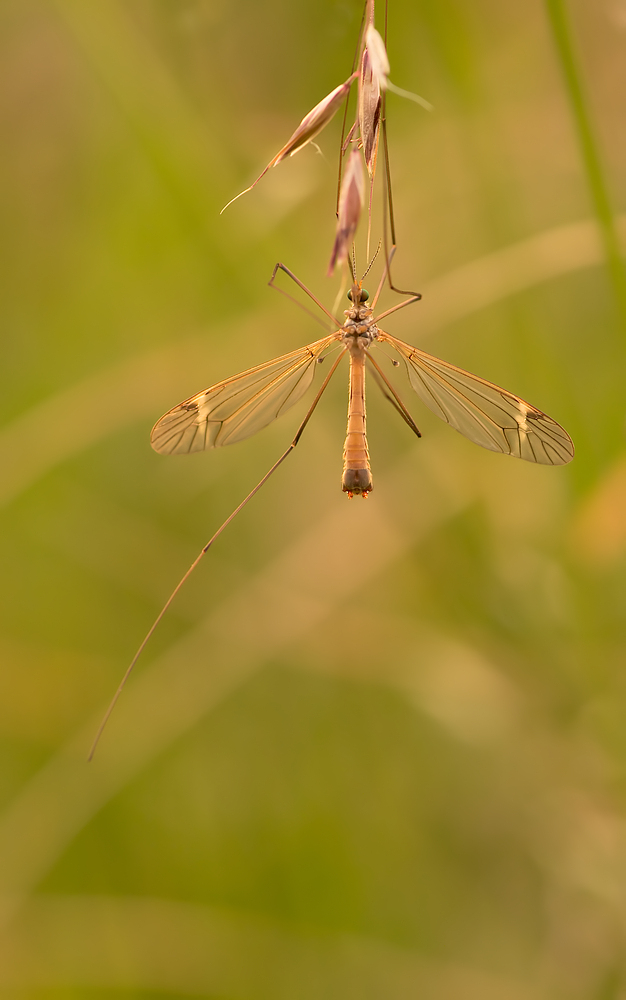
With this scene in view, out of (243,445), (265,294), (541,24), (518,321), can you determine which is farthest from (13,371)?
(541,24)

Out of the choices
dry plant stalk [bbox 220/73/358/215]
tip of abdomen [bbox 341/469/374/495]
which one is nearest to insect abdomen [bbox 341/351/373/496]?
tip of abdomen [bbox 341/469/374/495]

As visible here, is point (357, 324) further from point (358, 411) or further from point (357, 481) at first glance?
point (357, 481)

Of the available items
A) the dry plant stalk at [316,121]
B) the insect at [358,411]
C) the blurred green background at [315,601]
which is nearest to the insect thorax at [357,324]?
the insect at [358,411]

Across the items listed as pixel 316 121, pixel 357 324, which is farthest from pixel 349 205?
pixel 357 324

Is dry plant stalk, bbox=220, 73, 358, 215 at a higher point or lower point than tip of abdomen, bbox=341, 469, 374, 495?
higher

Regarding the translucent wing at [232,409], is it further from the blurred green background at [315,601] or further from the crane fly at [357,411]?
the blurred green background at [315,601]

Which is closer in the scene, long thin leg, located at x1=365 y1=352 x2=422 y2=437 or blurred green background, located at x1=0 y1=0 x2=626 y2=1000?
long thin leg, located at x1=365 y1=352 x2=422 y2=437

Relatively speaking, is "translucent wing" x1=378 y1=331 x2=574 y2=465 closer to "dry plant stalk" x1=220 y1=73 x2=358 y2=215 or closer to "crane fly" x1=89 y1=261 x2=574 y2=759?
"crane fly" x1=89 y1=261 x2=574 y2=759

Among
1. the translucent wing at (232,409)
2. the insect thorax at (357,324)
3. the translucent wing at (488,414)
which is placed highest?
the insect thorax at (357,324)
